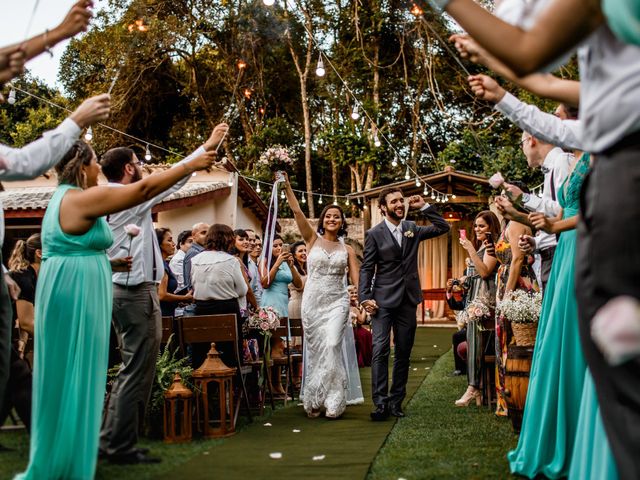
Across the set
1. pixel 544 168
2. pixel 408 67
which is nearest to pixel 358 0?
pixel 408 67

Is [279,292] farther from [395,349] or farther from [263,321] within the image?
[395,349]

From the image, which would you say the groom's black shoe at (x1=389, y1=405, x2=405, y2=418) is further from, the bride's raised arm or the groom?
the bride's raised arm

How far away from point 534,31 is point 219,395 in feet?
17.5

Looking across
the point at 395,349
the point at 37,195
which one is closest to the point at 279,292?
the point at 395,349

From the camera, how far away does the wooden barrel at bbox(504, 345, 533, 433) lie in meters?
5.62

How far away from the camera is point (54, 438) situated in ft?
13.4

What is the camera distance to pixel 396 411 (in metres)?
7.52

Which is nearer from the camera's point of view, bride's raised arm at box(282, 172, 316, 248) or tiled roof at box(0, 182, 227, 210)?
bride's raised arm at box(282, 172, 316, 248)

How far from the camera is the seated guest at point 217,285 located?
24.1 feet

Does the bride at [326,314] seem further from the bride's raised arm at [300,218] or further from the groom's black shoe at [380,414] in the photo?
the groom's black shoe at [380,414]

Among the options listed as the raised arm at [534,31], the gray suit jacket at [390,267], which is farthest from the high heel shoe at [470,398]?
the raised arm at [534,31]

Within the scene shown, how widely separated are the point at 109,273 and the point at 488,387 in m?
4.77

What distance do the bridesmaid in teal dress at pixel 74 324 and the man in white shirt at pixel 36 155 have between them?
0.72 ft

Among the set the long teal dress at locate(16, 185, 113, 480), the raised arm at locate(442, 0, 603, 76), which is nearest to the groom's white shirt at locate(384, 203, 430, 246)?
the long teal dress at locate(16, 185, 113, 480)
